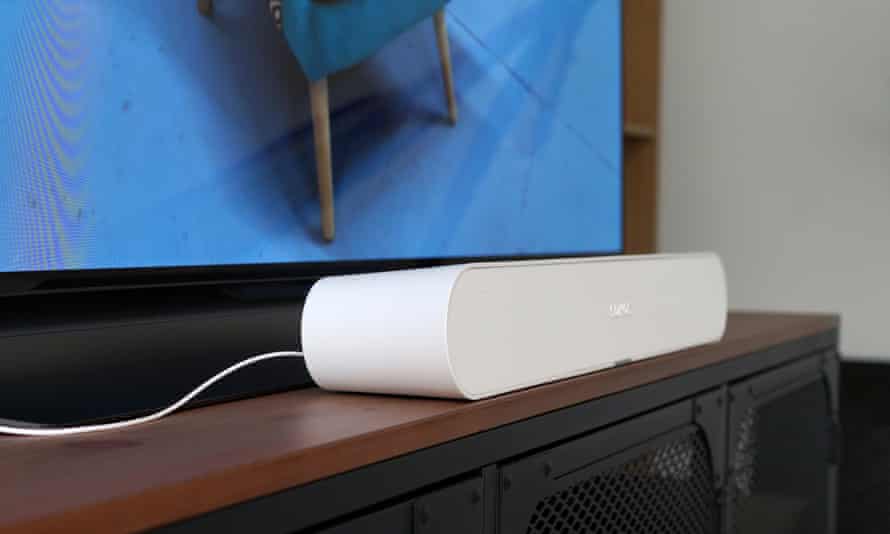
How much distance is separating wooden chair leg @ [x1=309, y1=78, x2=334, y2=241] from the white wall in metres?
1.41

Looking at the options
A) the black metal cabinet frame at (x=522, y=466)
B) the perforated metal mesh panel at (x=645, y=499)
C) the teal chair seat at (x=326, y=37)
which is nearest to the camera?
the black metal cabinet frame at (x=522, y=466)

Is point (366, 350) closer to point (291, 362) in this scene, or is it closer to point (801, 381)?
point (291, 362)

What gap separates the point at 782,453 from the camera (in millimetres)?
1544

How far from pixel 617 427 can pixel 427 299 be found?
12.7 inches

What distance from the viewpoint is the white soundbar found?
792mm

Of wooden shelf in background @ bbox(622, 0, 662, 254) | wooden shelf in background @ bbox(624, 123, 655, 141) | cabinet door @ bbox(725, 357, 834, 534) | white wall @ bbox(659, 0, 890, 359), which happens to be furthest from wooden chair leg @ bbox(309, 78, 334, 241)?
white wall @ bbox(659, 0, 890, 359)

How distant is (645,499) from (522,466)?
301mm

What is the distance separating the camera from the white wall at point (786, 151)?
208 centimetres

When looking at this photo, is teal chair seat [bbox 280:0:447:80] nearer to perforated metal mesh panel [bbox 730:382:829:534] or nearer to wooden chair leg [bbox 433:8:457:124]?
wooden chair leg [bbox 433:8:457:124]

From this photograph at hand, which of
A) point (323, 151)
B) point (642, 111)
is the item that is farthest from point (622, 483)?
point (642, 111)

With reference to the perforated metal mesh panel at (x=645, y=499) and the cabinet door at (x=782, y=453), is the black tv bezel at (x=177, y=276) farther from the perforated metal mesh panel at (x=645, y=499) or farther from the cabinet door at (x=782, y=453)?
the cabinet door at (x=782, y=453)

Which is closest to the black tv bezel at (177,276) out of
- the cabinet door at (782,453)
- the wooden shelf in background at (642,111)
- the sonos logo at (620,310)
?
the sonos logo at (620,310)

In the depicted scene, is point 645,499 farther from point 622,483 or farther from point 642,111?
point 642,111

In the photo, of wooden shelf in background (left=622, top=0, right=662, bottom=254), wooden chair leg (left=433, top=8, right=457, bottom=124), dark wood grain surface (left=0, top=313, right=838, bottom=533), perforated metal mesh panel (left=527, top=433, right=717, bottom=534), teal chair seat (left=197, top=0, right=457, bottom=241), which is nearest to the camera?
dark wood grain surface (left=0, top=313, right=838, bottom=533)
